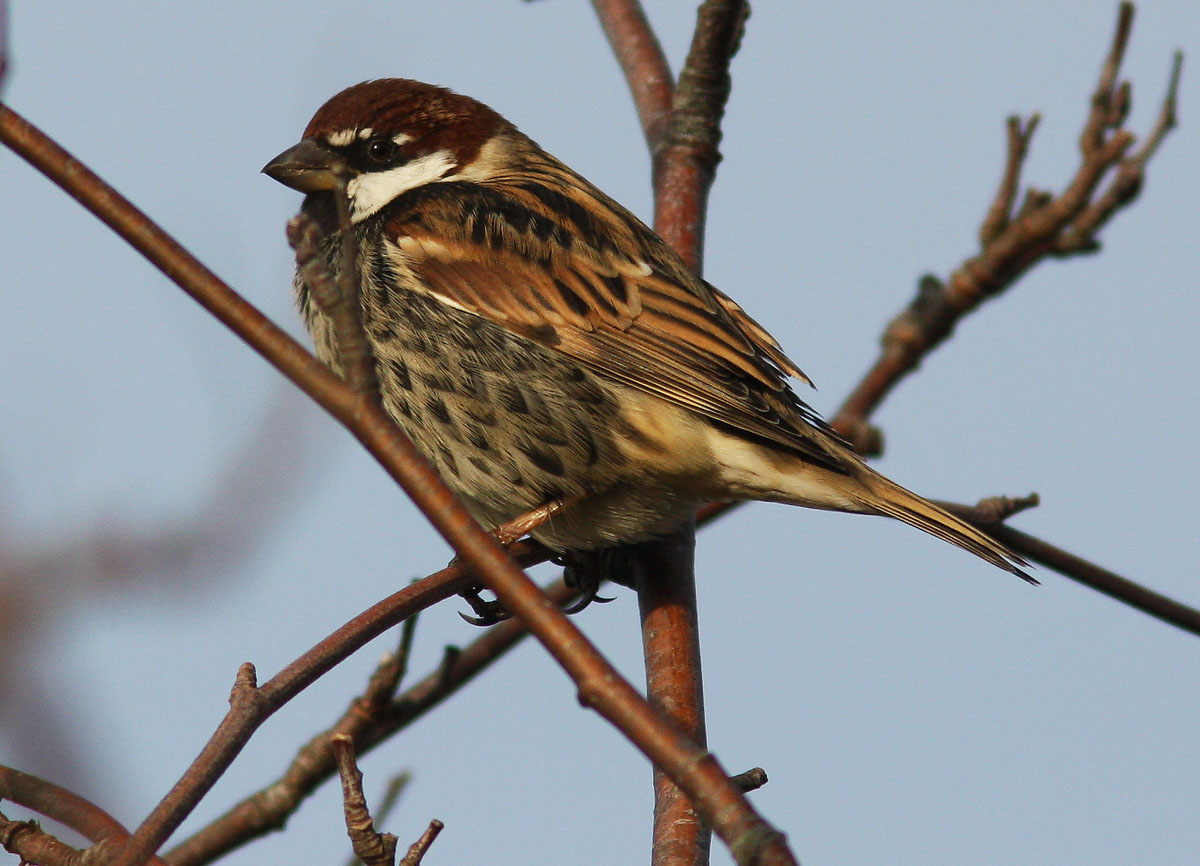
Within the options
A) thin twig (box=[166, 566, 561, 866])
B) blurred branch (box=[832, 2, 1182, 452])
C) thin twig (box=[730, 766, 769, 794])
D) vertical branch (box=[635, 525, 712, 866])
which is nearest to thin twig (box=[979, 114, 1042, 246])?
blurred branch (box=[832, 2, 1182, 452])

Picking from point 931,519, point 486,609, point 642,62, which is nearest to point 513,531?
point 486,609

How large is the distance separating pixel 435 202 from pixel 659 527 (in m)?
1.29

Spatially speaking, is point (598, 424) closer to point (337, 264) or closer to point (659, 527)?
point (659, 527)

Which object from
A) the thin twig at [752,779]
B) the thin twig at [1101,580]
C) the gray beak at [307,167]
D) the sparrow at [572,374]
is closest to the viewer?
the thin twig at [752,779]

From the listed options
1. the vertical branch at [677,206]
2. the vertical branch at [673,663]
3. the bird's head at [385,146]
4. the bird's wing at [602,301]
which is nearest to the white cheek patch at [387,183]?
the bird's head at [385,146]

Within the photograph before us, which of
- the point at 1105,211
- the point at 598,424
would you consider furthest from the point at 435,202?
the point at 1105,211

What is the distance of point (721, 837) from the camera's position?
157 centimetres

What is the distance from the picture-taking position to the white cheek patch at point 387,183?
472cm

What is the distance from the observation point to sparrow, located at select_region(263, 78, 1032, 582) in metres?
4.12

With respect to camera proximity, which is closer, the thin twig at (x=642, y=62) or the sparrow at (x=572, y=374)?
the sparrow at (x=572, y=374)

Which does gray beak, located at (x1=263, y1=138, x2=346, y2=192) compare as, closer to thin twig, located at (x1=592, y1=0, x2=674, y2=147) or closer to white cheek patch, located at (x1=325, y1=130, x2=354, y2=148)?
white cheek patch, located at (x1=325, y1=130, x2=354, y2=148)

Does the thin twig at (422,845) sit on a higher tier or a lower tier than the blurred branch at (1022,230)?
lower

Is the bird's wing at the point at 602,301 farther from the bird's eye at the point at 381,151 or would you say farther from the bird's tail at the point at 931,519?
the bird's eye at the point at 381,151

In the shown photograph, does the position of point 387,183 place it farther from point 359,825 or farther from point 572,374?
point 359,825
